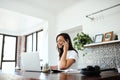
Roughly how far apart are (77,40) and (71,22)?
2.56 ft

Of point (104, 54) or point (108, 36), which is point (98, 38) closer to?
point (108, 36)

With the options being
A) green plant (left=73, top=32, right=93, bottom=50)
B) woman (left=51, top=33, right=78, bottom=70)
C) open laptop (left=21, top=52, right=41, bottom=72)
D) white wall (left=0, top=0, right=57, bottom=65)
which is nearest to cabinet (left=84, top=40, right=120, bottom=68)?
green plant (left=73, top=32, right=93, bottom=50)

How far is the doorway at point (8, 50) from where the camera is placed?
18.8ft

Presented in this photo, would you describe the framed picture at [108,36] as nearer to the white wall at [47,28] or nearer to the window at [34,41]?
the white wall at [47,28]

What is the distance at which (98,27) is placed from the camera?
3070mm

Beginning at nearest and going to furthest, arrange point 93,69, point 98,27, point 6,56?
point 93,69 < point 98,27 < point 6,56

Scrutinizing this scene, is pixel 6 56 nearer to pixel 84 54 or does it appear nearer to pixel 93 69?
pixel 84 54

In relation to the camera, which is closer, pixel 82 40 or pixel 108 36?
pixel 108 36

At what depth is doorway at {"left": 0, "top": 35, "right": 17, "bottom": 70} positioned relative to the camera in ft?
18.8

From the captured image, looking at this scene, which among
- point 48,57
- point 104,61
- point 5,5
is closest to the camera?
point 104,61

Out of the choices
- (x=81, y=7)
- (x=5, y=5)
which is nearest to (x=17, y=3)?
(x=5, y=5)

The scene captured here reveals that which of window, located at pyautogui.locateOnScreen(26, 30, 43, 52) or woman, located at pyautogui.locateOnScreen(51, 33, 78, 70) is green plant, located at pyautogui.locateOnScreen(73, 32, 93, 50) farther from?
window, located at pyautogui.locateOnScreen(26, 30, 43, 52)

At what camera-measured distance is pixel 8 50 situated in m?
5.99

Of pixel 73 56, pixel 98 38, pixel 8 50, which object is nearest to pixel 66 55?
pixel 73 56
